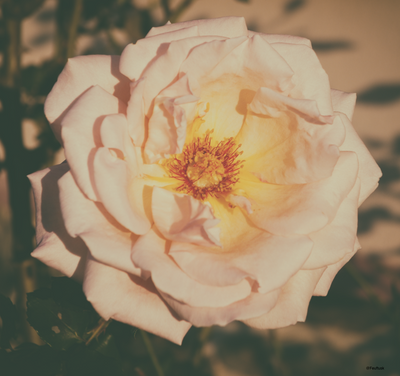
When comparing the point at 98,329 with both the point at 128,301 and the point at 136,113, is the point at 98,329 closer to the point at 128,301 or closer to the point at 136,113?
the point at 128,301

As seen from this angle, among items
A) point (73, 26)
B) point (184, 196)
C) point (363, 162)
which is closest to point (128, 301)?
point (184, 196)

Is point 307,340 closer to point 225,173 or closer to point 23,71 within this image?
point 225,173

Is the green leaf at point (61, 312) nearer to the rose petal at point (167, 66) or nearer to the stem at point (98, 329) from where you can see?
the stem at point (98, 329)

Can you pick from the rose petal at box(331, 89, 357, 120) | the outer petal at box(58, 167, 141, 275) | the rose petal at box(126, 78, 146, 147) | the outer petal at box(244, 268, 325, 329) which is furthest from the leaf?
the outer petal at box(58, 167, 141, 275)

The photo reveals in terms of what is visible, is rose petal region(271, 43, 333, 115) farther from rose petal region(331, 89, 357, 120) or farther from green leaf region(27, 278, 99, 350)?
green leaf region(27, 278, 99, 350)

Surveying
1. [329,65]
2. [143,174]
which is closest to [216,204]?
[143,174]

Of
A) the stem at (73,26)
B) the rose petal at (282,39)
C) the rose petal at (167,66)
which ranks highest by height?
the stem at (73,26)

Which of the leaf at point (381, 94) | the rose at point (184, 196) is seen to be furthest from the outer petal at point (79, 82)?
the leaf at point (381, 94)
